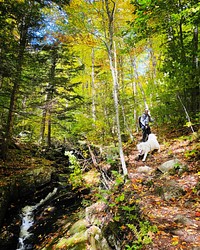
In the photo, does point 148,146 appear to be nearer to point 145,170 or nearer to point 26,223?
point 145,170

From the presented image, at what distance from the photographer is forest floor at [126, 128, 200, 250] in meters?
2.97

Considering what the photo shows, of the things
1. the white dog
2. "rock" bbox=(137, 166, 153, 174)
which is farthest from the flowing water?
the white dog

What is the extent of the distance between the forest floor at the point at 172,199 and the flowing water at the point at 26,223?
3.53 metres

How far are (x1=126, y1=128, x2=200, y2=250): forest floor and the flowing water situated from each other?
3535 mm

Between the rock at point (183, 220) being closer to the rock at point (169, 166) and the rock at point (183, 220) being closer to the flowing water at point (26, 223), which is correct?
the rock at point (169, 166)

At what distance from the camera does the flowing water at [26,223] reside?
202 inches

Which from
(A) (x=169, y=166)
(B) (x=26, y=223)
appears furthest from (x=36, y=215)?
(A) (x=169, y=166)

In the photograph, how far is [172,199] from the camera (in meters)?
4.25

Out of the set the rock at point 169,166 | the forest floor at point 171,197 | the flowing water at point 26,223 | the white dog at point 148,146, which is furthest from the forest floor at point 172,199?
the flowing water at point 26,223

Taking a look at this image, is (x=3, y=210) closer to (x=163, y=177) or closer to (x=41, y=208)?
(x=41, y=208)

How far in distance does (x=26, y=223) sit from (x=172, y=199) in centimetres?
485

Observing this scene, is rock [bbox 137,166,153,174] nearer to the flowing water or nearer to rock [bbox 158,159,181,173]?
rock [bbox 158,159,181,173]

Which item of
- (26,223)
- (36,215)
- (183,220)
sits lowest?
(26,223)

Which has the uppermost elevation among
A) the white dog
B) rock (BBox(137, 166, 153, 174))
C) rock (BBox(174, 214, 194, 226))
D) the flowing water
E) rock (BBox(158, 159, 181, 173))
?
the white dog
